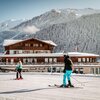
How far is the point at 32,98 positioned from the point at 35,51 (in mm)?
74684

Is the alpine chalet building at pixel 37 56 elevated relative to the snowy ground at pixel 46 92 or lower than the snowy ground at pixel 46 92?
elevated

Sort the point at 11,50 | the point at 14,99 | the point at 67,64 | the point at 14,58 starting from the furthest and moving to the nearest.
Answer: the point at 11,50 → the point at 14,58 → the point at 67,64 → the point at 14,99

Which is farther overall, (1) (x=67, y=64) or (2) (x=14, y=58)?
(2) (x=14, y=58)

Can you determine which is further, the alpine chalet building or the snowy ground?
the alpine chalet building

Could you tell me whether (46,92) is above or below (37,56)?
below

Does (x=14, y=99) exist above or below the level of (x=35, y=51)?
below

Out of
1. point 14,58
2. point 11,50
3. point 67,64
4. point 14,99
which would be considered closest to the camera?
point 14,99

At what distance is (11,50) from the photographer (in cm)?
8312

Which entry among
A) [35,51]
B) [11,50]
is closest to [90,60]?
[35,51]

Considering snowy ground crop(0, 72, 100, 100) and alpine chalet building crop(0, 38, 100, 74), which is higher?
alpine chalet building crop(0, 38, 100, 74)

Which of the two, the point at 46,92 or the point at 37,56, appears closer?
the point at 46,92

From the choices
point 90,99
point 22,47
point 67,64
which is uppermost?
point 22,47

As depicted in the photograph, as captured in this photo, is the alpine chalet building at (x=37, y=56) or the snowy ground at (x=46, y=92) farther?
the alpine chalet building at (x=37, y=56)

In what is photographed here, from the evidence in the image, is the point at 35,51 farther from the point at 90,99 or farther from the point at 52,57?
the point at 90,99
